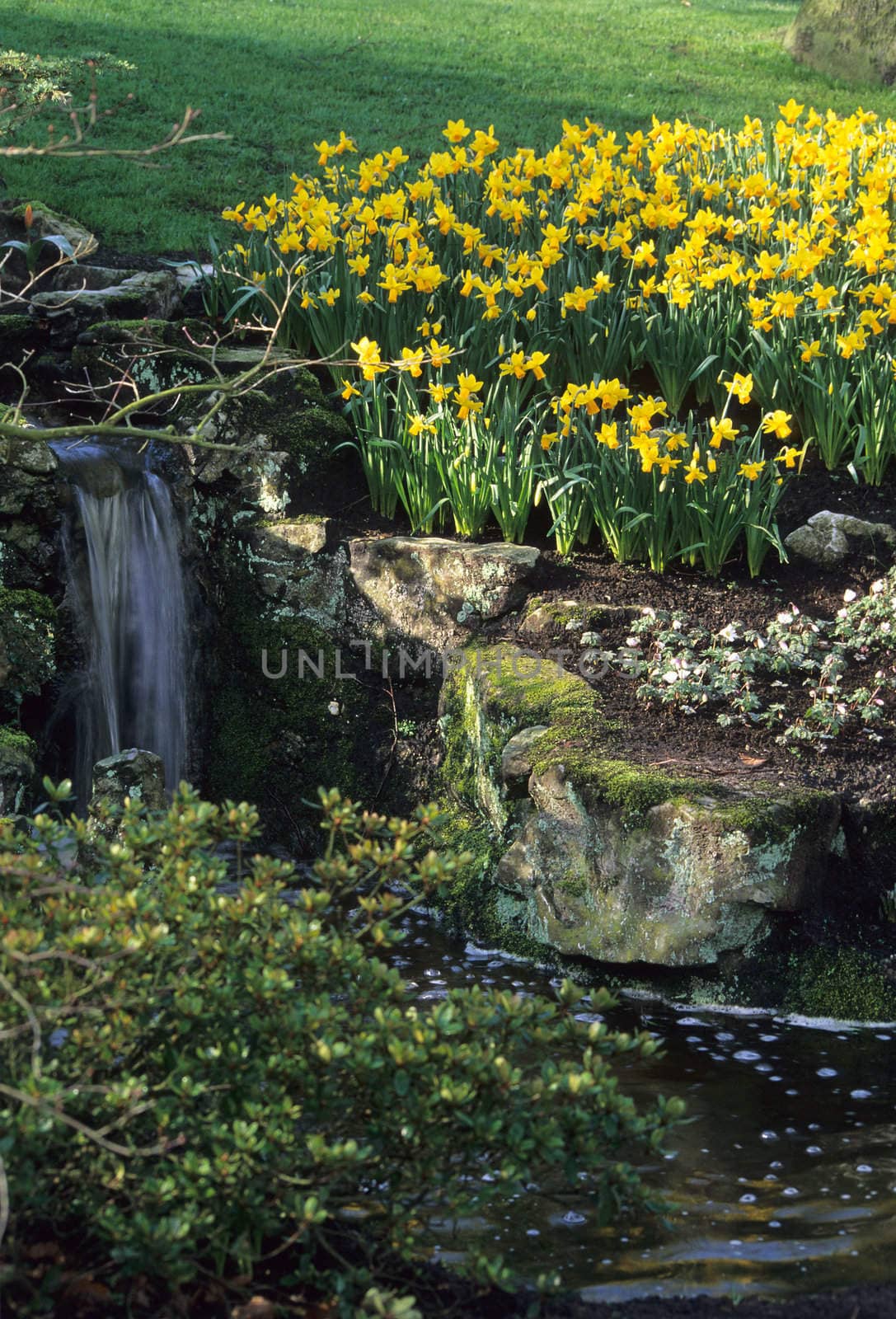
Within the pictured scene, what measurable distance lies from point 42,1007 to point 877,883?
2.86 metres

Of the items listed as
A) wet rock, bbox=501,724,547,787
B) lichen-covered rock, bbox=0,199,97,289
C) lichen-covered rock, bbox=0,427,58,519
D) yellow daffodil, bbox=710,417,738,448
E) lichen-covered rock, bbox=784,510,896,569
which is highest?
lichen-covered rock, bbox=0,199,97,289

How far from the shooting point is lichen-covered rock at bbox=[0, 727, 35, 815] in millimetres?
4543

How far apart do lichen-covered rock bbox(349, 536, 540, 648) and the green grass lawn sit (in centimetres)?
472

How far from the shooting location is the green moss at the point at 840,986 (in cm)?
409

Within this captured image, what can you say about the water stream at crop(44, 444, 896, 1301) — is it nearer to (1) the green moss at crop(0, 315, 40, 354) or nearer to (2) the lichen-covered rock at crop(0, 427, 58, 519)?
(2) the lichen-covered rock at crop(0, 427, 58, 519)

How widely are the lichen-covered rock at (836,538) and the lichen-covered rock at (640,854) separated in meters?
1.44

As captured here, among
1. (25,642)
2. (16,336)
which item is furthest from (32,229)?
(25,642)

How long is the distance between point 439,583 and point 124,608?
1.29 meters

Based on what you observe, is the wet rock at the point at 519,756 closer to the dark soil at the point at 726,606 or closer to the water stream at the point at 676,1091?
the dark soil at the point at 726,606

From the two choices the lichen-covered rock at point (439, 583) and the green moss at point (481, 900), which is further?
the lichen-covered rock at point (439, 583)

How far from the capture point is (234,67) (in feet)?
41.9

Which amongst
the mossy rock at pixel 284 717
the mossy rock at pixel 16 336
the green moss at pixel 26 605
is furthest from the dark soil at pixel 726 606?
the mossy rock at pixel 16 336

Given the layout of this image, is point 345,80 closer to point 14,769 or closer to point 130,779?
point 130,779

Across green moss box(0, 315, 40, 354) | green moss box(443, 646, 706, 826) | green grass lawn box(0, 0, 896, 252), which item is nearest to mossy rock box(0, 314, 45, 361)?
green moss box(0, 315, 40, 354)
